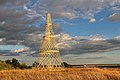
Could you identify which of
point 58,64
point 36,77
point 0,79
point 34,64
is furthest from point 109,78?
point 34,64

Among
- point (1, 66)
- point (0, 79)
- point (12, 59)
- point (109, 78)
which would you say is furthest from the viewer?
point (12, 59)

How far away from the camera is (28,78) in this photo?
25469 mm

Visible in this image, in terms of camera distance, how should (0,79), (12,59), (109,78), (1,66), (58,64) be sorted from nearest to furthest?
(0,79) → (109,78) → (1,66) → (58,64) → (12,59)

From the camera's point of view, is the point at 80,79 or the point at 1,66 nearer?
the point at 80,79

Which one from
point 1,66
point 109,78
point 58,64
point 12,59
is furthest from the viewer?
point 12,59

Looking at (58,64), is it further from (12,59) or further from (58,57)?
(12,59)

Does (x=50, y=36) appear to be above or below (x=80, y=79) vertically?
above

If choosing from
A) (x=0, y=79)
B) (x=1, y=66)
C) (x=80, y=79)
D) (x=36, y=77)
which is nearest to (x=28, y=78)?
(x=36, y=77)

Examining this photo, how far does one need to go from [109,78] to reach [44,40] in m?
32.2

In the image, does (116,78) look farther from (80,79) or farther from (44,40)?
(44,40)

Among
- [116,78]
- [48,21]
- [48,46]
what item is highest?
[48,21]

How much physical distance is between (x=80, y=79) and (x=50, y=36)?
34686mm

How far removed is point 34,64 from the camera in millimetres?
59594

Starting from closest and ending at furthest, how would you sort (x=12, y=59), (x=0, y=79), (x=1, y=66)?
1. (x=0, y=79)
2. (x=1, y=66)
3. (x=12, y=59)
